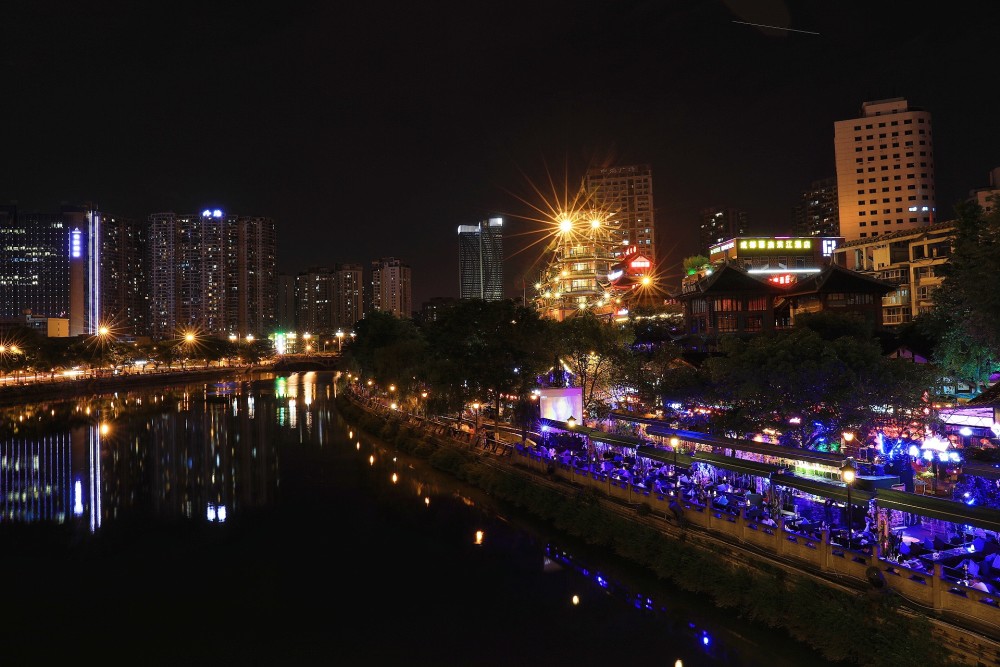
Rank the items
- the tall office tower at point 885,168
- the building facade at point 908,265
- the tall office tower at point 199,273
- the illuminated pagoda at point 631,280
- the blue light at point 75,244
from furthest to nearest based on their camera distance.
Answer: the tall office tower at point 199,273 < the blue light at point 75,244 < the tall office tower at point 885,168 < the illuminated pagoda at point 631,280 < the building facade at point 908,265

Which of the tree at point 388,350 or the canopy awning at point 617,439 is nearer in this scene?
the canopy awning at point 617,439

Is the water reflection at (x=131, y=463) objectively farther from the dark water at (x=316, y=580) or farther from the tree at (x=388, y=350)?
the tree at (x=388, y=350)

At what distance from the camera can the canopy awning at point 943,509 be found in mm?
12320

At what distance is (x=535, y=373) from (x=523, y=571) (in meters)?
14.3

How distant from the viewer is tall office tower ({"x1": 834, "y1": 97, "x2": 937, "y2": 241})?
263 feet

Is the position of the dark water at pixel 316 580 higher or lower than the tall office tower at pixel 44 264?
lower

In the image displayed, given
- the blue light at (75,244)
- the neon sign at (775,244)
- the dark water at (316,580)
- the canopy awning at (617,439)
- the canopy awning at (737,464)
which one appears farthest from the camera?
the blue light at (75,244)

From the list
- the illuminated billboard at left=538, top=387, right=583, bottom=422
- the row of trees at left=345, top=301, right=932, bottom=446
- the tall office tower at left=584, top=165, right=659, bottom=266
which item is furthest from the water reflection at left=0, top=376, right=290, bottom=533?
the tall office tower at left=584, top=165, right=659, bottom=266

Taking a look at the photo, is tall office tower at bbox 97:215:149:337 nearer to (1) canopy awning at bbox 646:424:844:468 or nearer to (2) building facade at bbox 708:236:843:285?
(2) building facade at bbox 708:236:843:285

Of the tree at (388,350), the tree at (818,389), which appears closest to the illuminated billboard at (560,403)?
the tree at (818,389)

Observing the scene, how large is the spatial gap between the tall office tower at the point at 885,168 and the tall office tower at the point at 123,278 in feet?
462

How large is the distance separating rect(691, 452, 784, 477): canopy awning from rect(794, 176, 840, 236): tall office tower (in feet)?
414

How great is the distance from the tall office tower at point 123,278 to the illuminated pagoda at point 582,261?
120m

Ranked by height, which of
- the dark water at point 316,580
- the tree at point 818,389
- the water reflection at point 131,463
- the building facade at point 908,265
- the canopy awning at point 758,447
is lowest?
the dark water at point 316,580
